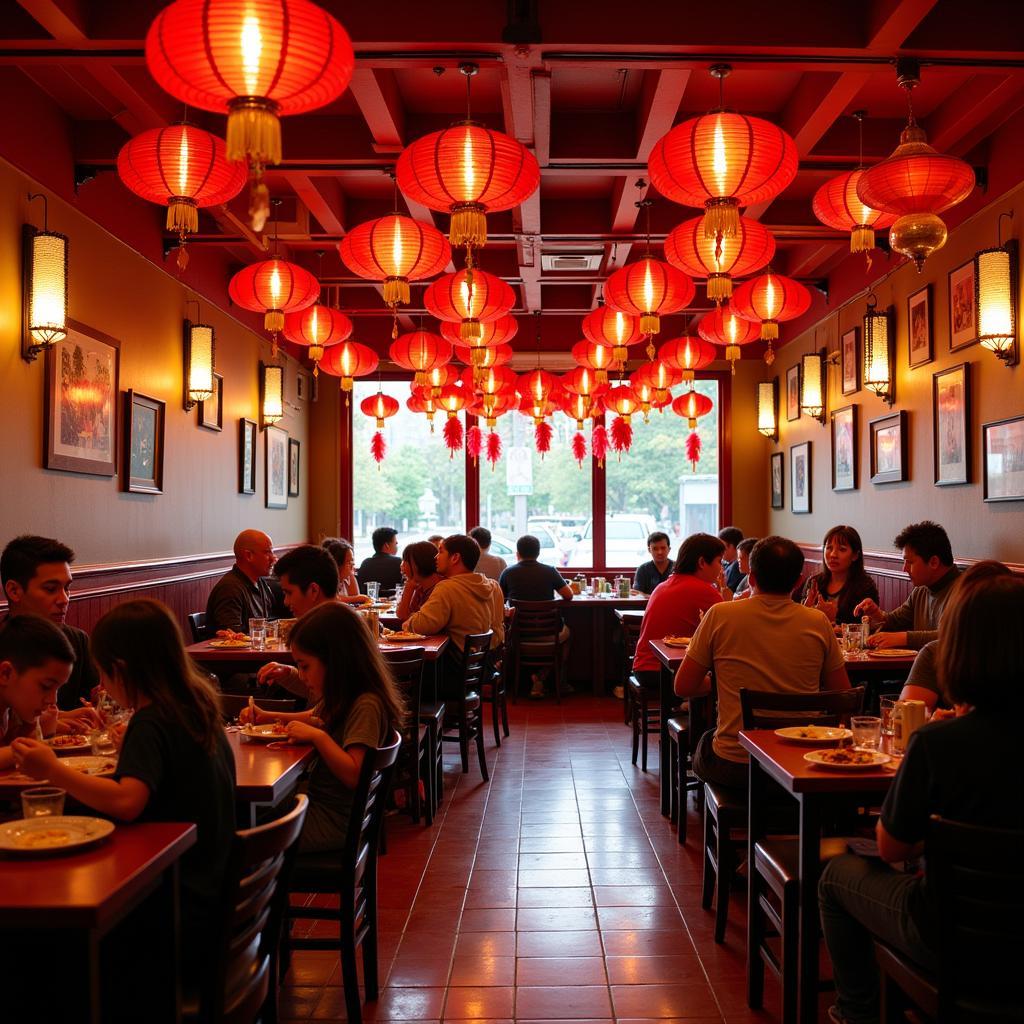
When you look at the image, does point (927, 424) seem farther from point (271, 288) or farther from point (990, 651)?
point (990, 651)

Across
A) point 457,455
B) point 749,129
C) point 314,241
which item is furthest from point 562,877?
point 457,455

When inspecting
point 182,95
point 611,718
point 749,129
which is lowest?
point 611,718

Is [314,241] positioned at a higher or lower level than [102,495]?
higher

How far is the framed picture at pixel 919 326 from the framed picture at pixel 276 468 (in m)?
5.85

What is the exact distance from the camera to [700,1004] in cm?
313

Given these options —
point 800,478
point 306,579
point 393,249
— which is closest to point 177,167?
point 393,249

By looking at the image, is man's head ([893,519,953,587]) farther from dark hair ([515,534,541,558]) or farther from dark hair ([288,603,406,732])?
dark hair ([515,534,541,558])

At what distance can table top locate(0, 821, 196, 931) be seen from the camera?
1.67 metres

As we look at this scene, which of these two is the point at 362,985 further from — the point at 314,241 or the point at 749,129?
the point at 314,241

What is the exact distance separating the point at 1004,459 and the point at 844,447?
9.93ft

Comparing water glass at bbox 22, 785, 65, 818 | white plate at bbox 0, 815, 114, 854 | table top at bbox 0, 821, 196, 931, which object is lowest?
table top at bbox 0, 821, 196, 931

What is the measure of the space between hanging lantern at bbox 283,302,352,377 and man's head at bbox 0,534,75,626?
3.46 metres

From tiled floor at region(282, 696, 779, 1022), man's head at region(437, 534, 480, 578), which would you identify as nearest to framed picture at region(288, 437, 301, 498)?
man's head at region(437, 534, 480, 578)

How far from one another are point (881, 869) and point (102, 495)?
5038 millimetres
